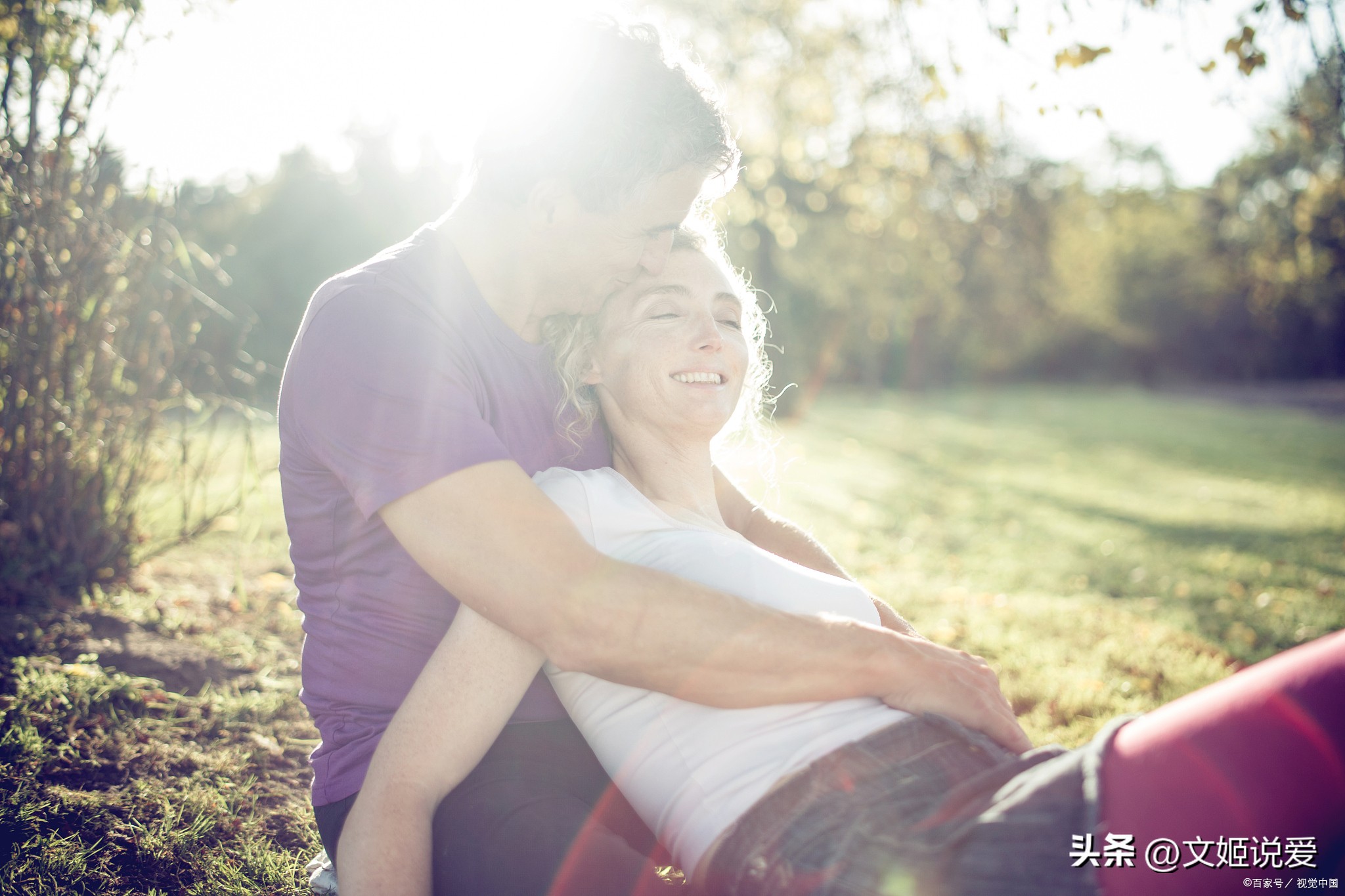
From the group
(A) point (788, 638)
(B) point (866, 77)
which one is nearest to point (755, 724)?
(A) point (788, 638)

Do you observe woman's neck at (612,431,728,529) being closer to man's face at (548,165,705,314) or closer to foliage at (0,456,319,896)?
man's face at (548,165,705,314)

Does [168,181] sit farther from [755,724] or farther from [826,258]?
[826,258]

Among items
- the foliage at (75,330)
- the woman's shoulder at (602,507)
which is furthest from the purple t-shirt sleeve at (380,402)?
the foliage at (75,330)

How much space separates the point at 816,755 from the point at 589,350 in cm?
132

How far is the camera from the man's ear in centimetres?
231

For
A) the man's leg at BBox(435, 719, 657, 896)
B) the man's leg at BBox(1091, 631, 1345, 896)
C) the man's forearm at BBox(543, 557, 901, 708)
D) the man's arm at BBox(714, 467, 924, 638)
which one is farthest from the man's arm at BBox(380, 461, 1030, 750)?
the man's arm at BBox(714, 467, 924, 638)

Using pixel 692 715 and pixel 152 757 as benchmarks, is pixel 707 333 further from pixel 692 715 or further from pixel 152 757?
pixel 152 757

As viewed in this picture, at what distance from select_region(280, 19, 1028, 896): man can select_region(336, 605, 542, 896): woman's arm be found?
35 millimetres

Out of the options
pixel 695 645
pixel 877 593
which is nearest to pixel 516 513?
pixel 695 645

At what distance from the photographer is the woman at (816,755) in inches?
51.2

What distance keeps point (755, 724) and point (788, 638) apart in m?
0.19

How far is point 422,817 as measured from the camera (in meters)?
1.75

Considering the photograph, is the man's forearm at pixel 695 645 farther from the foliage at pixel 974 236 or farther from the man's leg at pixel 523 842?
the foliage at pixel 974 236

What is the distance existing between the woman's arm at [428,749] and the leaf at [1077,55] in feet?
11.0
